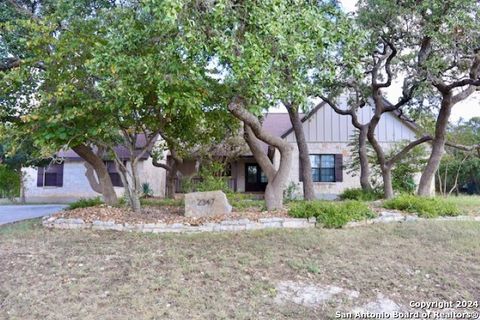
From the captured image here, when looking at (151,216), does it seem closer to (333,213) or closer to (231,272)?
(231,272)

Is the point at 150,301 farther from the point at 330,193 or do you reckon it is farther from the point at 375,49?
the point at 330,193

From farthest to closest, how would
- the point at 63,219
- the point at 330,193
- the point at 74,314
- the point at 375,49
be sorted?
the point at 330,193 < the point at 375,49 < the point at 63,219 < the point at 74,314

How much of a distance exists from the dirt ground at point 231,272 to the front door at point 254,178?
1368 cm

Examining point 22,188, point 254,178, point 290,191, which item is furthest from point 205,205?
point 22,188

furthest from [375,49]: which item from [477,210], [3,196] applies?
[3,196]

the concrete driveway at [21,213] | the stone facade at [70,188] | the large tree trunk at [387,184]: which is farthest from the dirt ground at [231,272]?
the stone facade at [70,188]

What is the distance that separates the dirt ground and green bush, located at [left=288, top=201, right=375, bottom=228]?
407 millimetres

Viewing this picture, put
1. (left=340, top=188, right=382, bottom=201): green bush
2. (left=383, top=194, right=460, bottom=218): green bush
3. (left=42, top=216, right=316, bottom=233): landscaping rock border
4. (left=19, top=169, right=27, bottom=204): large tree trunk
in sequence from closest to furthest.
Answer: (left=42, top=216, right=316, bottom=233): landscaping rock border < (left=383, top=194, right=460, bottom=218): green bush < (left=340, top=188, right=382, bottom=201): green bush < (left=19, top=169, right=27, bottom=204): large tree trunk

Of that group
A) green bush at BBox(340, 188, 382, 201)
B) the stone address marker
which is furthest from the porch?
the stone address marker

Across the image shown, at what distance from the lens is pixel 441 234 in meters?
7.07

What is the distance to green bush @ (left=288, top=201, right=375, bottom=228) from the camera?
750 centimetres

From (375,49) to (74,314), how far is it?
10.2m

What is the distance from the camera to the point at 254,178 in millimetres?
21000

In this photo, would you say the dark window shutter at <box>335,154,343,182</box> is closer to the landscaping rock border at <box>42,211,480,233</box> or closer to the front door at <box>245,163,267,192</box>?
the front door at <box>245,163,267,192</box>
